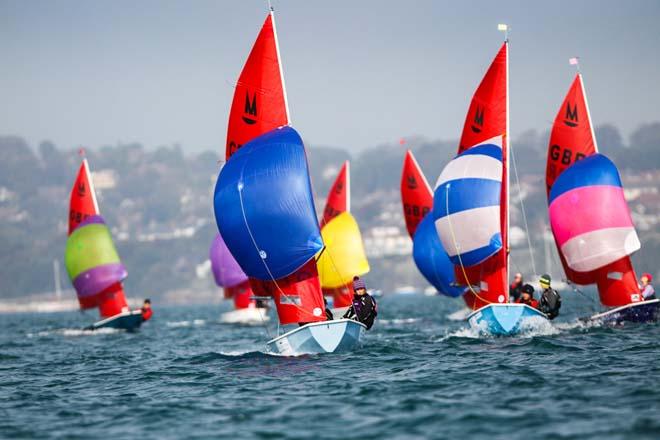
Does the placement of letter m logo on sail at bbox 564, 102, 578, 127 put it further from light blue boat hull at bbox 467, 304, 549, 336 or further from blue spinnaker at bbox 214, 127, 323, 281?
blue spinnaker at bbox 214, 127, 323, 281

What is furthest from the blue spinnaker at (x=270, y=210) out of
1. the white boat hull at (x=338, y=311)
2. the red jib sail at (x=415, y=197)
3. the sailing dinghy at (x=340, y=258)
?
the red jib sail at (x=415, y=197)

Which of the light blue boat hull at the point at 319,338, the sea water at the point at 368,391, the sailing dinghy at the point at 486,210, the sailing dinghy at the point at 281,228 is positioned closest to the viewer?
the sea water at the point at 368,391

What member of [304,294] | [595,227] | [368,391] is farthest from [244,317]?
[368,391]

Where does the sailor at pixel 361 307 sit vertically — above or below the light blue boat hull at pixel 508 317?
above

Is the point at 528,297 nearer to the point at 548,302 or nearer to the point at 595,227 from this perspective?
the point at 548,302

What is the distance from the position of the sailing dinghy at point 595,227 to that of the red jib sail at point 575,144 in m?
0.03

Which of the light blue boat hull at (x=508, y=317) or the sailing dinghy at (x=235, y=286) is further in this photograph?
the sailing dinghy at (x=235, y=286)

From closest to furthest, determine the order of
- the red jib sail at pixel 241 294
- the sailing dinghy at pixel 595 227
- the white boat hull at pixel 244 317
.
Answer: the sailing dinghy at pixel 595 227 → the white boat hull at pixel 244 317 → the red jib sail at pixel 241 294

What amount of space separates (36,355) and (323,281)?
16454 millimetres

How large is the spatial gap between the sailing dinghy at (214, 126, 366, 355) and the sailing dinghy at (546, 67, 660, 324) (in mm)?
10411

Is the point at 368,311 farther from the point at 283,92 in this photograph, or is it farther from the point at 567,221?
the point at 567,221

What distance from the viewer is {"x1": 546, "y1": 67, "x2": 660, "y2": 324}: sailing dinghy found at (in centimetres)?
3459

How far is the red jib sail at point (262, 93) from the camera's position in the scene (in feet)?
95.8

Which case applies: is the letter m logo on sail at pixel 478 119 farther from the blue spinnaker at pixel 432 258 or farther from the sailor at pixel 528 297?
the blue spinnaker at pixel 432 258
